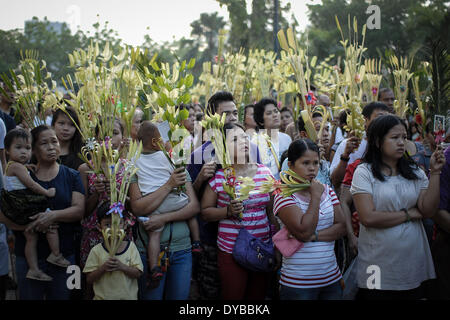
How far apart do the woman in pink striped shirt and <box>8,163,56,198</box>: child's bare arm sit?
1110 millimetres

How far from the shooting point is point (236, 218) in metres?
3.04

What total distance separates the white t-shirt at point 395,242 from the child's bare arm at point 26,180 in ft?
6.92

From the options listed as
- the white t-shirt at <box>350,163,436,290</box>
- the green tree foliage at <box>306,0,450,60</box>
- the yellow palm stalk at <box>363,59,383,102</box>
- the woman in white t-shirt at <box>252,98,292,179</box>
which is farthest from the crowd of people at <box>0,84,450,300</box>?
the green tree foliage at <box>306,0,450,60</box>

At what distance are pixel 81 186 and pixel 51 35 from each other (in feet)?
73.3

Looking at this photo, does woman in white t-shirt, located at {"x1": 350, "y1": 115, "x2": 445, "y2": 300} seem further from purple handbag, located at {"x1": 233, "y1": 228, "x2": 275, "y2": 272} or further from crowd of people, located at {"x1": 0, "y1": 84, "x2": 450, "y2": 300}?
purple handbag, located at {"x1": 233, "y1": 228, "x2": 275, "y2": 272}

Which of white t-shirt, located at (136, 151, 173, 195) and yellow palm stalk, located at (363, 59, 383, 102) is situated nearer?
white t-shirt, located at (136, 151, 173, 195)

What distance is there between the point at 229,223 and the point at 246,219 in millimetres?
128

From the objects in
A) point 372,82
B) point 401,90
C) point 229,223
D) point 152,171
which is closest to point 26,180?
point 152,171

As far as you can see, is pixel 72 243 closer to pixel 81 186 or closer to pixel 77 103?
pixel 81 186

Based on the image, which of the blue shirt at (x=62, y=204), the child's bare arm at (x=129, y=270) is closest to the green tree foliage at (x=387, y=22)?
the blue shirt at (x=62, y=204)

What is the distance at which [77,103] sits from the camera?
123 inches

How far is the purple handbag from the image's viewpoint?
9.50ft

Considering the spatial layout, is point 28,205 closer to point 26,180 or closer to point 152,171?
point 26,180
